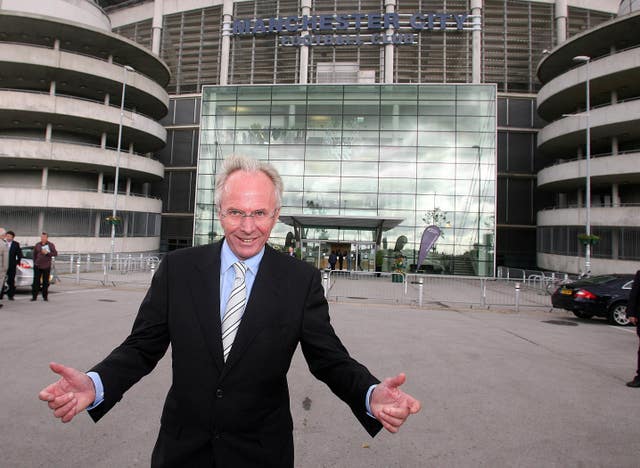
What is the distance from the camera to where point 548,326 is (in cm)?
1024

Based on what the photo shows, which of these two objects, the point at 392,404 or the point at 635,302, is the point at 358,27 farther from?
the point at 392,404

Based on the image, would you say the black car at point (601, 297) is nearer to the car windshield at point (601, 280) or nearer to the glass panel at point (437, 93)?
the car windshield at point (601, 280)

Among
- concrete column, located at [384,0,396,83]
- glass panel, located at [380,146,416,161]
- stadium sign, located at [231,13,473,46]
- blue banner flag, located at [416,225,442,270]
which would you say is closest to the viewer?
blue banner flag, located at [416,225,442,270]

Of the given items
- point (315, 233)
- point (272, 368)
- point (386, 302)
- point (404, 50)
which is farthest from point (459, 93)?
point (272, 368)

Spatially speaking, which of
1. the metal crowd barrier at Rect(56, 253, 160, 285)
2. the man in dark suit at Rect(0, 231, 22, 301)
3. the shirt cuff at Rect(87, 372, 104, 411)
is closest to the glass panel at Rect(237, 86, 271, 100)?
the metal crowd barrier at Rect(56, 253, 160, 285)

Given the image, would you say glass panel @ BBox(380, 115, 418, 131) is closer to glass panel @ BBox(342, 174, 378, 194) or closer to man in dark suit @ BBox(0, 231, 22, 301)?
glass panel @ BBox(342, 174, 378, 194)

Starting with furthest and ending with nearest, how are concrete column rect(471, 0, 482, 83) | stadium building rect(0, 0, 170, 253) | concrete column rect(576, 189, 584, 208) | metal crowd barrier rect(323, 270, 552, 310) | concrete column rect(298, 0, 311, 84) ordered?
1. concrete column rect(298, 0, 311, 84)
2. concrete column rect(471, 0, 482, 83)
3. concrete column rect(576, 189, 584, 208)
4. stadium building rect(0, 0, 170, 253)
5. metal crowd barrier rect(323, 270, 552, 310)

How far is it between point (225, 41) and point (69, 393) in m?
43.4

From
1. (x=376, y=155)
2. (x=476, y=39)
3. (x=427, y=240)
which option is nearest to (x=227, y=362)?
(x=427, y=240)

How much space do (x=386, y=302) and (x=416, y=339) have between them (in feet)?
21.7

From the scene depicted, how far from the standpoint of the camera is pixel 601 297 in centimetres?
1076

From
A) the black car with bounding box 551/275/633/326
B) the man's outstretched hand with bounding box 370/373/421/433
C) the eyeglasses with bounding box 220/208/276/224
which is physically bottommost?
the black car with bounding box 551/275/633/326

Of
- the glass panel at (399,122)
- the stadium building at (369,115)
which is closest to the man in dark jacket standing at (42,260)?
the stadium building at (369,115)

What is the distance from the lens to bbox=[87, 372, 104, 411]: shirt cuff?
1639mm
